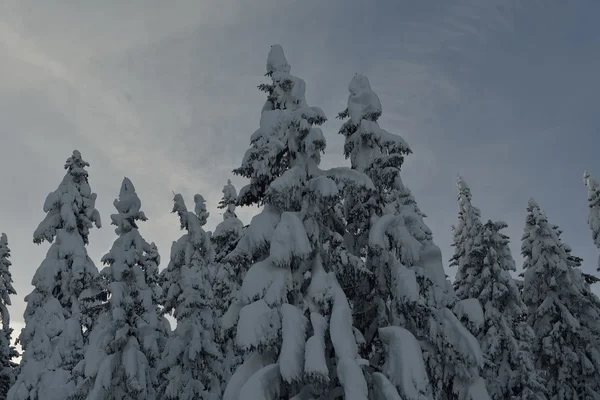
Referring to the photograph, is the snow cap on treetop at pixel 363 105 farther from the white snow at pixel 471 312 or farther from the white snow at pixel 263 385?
the white snow at pixel 263 385

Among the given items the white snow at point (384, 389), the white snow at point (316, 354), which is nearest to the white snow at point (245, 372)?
the white snow at point (316, 354)

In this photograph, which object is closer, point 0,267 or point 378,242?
point 378,242

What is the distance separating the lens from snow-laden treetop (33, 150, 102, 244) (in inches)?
1021

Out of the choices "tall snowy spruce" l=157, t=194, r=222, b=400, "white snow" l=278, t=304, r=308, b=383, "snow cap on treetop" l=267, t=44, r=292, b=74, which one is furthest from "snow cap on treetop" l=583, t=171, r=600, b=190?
"white snow" l=278, t=304, r=308, b=383

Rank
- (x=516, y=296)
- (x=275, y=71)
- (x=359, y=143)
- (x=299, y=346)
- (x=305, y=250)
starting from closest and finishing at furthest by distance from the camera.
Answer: (x=299, y=346), (x=305, y=250), (x=275, y=71), (x=359, y=143), (x=516, y=296)

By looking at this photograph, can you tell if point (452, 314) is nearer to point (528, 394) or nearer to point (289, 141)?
point (289, 141)

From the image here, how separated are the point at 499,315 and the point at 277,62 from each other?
19.9 meters

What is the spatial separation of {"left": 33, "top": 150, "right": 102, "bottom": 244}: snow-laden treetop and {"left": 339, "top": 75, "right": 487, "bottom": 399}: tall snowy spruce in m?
17.7

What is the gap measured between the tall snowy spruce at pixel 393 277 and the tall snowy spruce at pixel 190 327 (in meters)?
11.4

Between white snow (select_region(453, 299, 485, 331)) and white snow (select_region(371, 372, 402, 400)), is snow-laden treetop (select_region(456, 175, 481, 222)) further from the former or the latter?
white snow (select_region(371, 372, 402, 400))

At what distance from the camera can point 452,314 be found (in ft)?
46.5

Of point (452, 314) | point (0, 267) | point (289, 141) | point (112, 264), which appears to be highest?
point (0, 267)

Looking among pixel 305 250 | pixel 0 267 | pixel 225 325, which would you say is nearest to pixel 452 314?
pixel 305 250

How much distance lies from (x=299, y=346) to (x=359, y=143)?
766 centimetres
